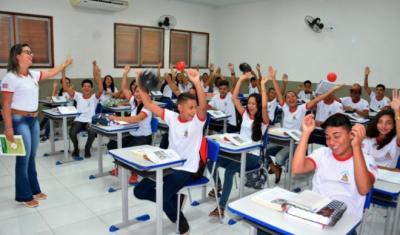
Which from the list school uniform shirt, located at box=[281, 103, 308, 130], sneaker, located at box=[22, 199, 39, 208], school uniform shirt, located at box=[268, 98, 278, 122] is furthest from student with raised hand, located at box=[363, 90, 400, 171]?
sneaker, located at box=[22, 199, 39, 208]

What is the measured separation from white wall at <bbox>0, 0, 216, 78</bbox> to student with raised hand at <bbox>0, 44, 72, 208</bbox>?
3.95 metres

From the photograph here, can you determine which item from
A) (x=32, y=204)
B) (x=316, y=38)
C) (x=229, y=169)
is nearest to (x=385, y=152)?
(x=229, y=169)

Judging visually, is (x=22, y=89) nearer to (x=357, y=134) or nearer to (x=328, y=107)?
(x=357, y=134)

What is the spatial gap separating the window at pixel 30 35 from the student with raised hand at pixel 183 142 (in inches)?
198

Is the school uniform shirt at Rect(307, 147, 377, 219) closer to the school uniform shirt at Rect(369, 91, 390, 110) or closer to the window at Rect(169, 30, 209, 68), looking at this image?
the school uniform shirt at Rect(369, 91, 390, 110)

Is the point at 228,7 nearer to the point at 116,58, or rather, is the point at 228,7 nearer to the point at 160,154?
the point at 116,58

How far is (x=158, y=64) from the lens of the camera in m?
8.73

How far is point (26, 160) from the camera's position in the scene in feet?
10.4

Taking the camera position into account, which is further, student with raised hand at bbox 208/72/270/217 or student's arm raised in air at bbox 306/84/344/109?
student's arm raised in air at bbox 306/84/344/109

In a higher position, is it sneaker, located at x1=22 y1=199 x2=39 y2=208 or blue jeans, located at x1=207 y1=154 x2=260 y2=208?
A: blue jeans, located at x1=207 y1=154 x2=260 y2=208

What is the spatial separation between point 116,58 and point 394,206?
699cm

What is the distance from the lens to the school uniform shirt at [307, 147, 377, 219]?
73.7 inches

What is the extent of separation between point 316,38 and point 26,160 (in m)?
6.77

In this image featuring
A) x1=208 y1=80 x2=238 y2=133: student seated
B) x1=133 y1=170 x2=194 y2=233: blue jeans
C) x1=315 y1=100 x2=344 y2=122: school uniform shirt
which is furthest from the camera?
x1=208 y1=80 x2=238 y2=133: student seated
